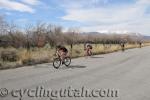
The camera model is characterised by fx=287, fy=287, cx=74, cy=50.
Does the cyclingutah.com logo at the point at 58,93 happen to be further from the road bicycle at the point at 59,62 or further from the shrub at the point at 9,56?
the shrub at the point at 9,56

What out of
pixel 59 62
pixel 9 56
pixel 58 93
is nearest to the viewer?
pixel 58 93

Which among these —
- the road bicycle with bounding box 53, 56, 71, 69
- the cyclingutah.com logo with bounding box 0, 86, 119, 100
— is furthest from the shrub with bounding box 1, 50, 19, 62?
the cyclingutah.com logo with bounding box 0, 86, 119, 100

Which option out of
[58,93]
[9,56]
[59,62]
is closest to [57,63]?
[59,62]

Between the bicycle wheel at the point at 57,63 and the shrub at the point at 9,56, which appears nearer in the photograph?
the bicycle wheel at the point at 57,63

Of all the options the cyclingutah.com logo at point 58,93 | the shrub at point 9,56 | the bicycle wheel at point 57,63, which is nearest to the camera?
the cyclingutah.com logo at point 58,93

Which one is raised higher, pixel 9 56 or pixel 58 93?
pixel 9 56

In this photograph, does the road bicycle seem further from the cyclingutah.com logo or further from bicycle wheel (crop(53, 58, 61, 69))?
the cyclingutah.com logo

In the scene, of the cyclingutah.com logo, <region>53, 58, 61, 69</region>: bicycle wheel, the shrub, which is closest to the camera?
the cyclingutah.com logo

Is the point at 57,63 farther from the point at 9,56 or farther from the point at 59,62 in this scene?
the point at 9,56

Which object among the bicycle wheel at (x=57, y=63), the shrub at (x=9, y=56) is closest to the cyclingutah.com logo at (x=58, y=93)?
the bicycle wheel at (x=57, y=63)

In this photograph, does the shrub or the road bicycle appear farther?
the shrub

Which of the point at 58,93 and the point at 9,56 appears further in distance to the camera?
the point at 9,56

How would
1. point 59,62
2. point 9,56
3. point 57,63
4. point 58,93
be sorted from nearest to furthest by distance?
point 58,93 < point 57,63 < point 59,62 < point 9,56

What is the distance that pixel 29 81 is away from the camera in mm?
11844
